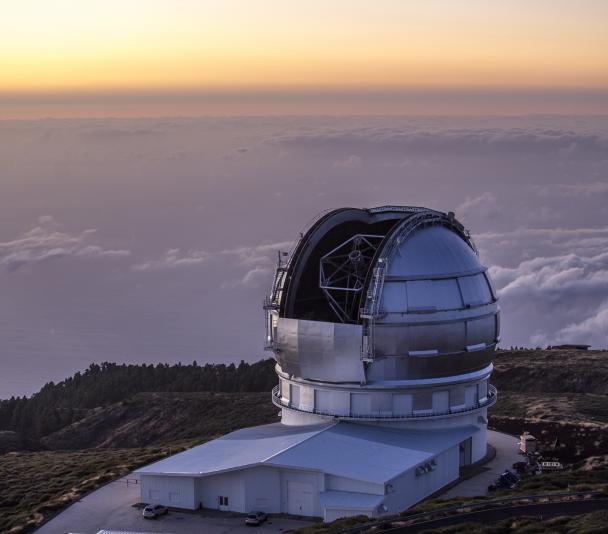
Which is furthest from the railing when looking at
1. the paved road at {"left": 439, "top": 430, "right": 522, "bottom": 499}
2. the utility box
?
the utility box

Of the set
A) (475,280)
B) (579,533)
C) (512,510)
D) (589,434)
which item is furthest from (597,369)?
(579,533)

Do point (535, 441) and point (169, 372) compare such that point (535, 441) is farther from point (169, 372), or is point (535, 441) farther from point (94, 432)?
point (169, 372)

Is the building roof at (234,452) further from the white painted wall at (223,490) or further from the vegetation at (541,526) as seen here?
the vegetation at (541,526)

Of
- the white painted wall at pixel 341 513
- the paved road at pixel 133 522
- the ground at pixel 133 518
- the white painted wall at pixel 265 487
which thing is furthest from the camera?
the white painted wall at pixel 265 487

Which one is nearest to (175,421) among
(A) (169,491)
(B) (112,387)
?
(B) (112,387)

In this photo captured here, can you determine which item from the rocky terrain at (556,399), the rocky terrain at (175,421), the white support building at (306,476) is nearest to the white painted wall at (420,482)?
the white support building at (306,476)

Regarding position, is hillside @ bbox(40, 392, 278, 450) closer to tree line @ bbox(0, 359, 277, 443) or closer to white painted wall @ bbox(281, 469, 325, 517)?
tree line @ bbox(0, 359, 277, 443)
